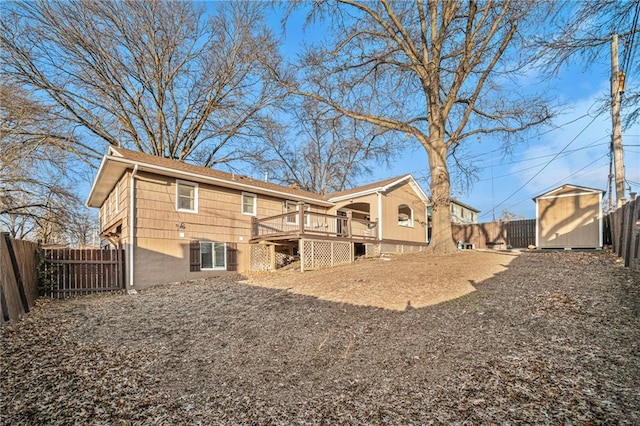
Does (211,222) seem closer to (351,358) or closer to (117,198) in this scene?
(117,198)

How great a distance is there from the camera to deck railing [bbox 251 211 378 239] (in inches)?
505

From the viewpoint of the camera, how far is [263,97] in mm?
20766

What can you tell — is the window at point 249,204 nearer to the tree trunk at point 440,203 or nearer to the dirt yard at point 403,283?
the dirt yard at point 403,283

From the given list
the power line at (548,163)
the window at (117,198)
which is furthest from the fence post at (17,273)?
the power line at (548,163)

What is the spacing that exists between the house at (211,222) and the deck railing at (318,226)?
0.15 feet

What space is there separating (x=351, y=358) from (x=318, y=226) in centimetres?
904

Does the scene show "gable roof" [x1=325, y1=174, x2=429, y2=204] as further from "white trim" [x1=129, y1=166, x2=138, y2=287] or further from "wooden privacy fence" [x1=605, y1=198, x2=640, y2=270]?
"white trim" [x1=129, y1=166, x2=138, y2=287]

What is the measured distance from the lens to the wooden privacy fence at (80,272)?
9039 millimetres

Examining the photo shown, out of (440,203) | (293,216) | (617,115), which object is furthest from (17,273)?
(617,115)

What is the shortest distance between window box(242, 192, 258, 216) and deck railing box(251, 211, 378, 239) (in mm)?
393

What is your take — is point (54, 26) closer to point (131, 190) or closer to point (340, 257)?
point (131, 190)

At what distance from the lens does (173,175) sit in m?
11.0

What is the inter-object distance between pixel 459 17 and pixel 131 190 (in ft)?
41.5

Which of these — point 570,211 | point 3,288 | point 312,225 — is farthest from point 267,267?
point 570,211
